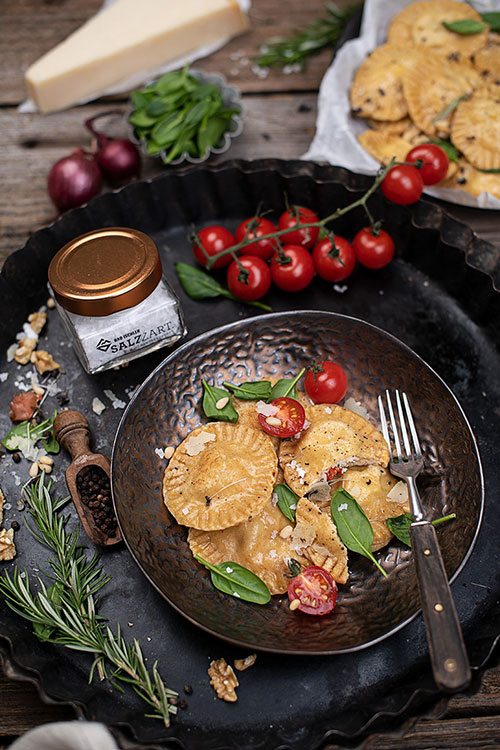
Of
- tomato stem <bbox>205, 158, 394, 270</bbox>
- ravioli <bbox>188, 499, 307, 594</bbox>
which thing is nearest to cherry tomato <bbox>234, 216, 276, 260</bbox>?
tomato stem <bbox>205, 158, 394, 270</bbox>

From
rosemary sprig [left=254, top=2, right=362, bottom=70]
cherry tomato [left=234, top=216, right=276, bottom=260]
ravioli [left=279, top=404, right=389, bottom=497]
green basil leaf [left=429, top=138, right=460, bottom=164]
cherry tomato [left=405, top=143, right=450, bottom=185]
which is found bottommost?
ravioli [left=279, top=404, right=389, bottom=497]

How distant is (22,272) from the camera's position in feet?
7.18

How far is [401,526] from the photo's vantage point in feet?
5.56

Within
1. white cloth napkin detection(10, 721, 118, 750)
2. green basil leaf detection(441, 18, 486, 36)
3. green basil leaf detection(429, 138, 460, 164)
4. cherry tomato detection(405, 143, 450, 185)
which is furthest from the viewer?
green basil leaf detection(441, 18, 486, 36)

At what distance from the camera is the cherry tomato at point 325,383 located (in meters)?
1.92

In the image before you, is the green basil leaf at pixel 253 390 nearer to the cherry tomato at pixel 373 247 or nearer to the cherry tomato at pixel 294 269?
the cherry tomato at pixel 294 269

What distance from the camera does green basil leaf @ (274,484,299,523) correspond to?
1725 millimetres

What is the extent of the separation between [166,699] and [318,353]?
1038 mm

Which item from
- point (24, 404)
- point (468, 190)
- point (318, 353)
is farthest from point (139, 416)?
point (468, 190)

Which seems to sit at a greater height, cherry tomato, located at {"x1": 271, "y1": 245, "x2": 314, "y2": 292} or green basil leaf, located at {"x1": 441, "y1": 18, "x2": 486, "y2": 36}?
green basil leaf, located at {"x1": 441, "y1": 18, "x2": 486, "y2": 36}

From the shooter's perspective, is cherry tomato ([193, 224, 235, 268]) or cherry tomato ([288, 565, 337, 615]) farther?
cherry tomato ([193, 224, 235, 268])

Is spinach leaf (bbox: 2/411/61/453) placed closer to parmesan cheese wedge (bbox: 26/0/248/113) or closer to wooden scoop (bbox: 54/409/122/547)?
wooden scoop (bbox: 54/409/122/547)

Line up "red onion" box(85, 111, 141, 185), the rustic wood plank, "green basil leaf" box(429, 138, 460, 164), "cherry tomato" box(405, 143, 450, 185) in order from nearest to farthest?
"cherry tomato" box(405, 143, 450, 185) < "green basil leaf" box(429, 138, 460, 164) < "red onion" box(85, 111, 141, 185) < the rustic wood plank

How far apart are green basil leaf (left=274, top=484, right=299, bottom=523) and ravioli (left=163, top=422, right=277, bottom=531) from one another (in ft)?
0.14
